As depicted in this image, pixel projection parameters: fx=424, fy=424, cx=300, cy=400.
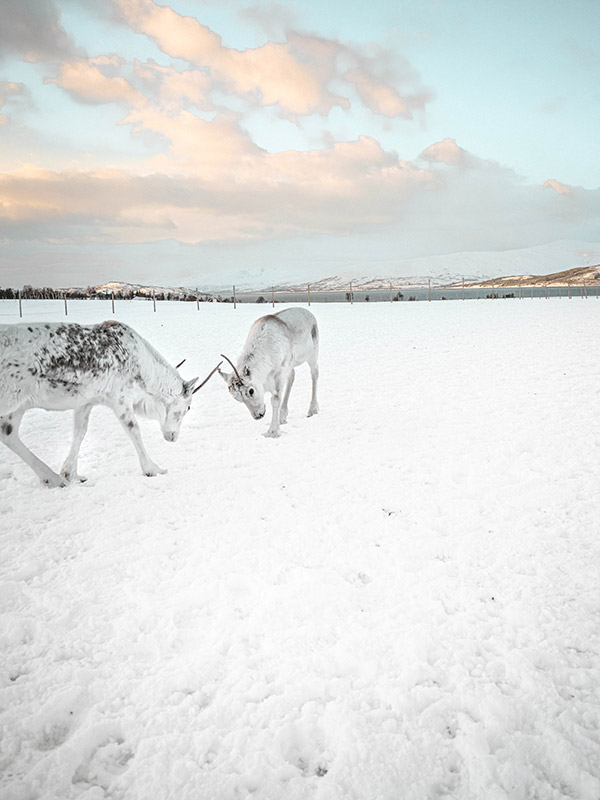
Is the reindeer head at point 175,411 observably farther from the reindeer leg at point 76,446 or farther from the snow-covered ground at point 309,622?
the reindeer leg at point 76,446

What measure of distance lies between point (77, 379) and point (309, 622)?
3.64 metres

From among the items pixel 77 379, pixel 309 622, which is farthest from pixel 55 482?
pixel 309 622

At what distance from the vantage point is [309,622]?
2830 mm

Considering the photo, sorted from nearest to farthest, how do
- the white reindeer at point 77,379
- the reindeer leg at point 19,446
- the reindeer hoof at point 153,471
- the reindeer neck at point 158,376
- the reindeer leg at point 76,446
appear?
1. the white reindeer at point 77,379
2. the reindeer leg at point 19,446
3. the reindeer leg at point 76,446
4. the reindeer hoof at point 153,471
5. the reindeer neck at point 158,376

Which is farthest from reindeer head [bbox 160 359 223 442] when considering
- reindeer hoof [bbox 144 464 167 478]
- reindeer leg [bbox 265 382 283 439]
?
reindeer leg [bbox 265 382 283 439]

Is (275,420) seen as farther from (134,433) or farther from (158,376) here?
(134,433)

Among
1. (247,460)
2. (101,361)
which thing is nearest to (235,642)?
(247,460)

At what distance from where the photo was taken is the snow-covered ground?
1.98m

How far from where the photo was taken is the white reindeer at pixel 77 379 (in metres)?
4.48

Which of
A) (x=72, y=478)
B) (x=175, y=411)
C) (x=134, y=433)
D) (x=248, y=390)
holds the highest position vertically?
(x=248, y=390)

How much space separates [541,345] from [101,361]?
14.5 metres

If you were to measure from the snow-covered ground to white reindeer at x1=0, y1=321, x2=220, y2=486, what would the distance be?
0.62 meters

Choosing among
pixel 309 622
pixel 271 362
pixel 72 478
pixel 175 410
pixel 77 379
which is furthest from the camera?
pixel 271 362

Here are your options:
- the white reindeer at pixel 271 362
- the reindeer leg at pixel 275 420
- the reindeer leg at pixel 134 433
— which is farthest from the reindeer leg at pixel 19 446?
the reindeer leg at pixel 275 420
